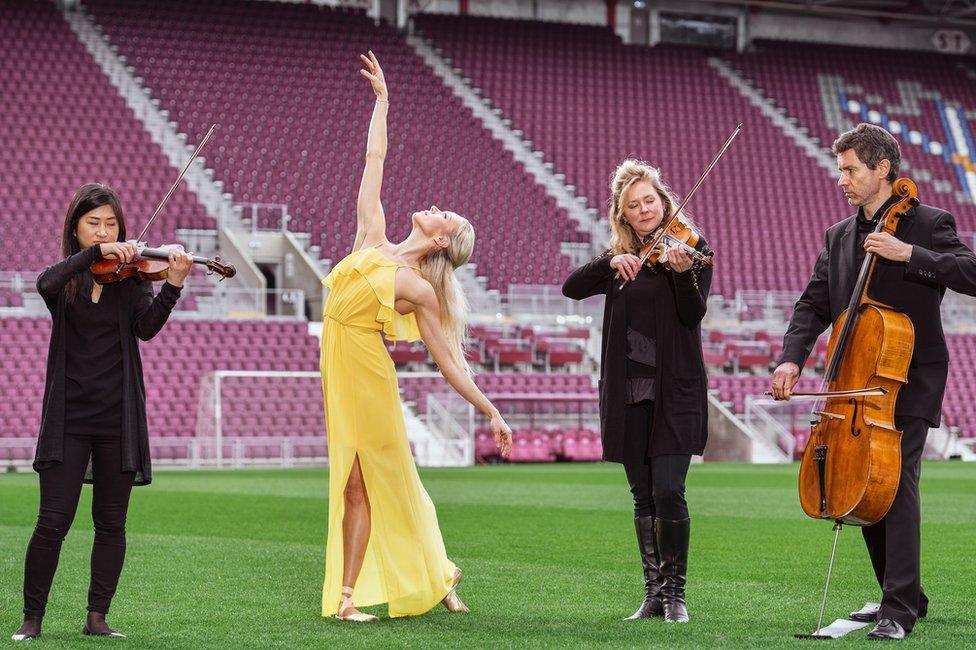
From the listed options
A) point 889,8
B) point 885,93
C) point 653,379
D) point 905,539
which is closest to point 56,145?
point 885,93

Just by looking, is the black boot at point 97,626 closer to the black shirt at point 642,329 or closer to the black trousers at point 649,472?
the black trousers at point 649,472

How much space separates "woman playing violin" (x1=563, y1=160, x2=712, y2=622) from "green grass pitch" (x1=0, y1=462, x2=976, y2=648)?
12.8 inches

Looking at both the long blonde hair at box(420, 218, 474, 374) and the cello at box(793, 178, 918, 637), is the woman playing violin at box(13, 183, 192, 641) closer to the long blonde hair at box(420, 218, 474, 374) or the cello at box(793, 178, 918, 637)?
the long blonde hair at box(420, 218, 474, 374)

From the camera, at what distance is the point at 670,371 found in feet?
18.6

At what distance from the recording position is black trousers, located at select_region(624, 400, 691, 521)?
5.58m

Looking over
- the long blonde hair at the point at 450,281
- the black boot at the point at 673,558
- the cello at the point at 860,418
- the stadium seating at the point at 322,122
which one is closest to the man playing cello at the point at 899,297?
the cello at the point at 860,418

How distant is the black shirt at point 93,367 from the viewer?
5.11 meters

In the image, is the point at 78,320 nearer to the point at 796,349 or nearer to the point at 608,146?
the point at 796,349

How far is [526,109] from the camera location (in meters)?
32.8

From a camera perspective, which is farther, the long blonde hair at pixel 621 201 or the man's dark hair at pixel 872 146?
the long blonde hair at pixel 621 201

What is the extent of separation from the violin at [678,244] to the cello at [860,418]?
2.10 feet

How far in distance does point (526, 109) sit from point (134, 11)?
30.1 ft

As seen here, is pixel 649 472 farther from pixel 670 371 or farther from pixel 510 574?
pixel 510 574

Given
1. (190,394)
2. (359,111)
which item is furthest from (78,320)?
(359,111)
